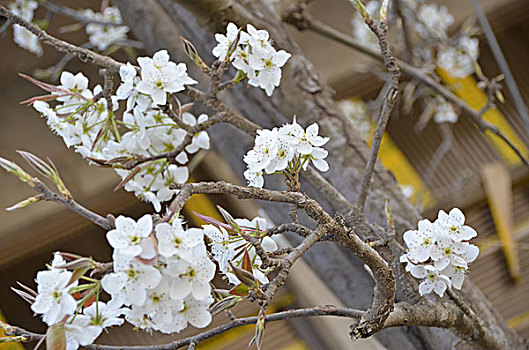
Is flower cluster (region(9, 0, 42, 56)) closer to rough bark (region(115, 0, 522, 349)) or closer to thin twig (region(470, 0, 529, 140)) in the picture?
rough bark (region(115, 0, 522, 349))

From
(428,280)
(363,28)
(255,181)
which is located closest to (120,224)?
(255,181)

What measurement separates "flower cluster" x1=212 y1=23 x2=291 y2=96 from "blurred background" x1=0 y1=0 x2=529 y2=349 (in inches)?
40.0

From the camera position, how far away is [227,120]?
0.54 meters

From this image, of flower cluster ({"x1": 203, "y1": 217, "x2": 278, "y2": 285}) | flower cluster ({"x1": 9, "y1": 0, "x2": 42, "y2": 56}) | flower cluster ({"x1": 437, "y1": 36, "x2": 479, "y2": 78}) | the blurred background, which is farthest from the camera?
the blurred background

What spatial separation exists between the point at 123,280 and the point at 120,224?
1.2 inches

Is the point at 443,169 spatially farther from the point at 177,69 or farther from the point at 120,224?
the point at 120,224

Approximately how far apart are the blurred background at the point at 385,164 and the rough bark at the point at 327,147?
0.80 meters

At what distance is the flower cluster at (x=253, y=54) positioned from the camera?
518mm

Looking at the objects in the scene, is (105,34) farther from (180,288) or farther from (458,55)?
(180,288)

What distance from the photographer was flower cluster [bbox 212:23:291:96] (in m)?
0.52

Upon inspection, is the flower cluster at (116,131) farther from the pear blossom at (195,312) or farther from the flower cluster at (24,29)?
the flower cluster at (24,29)

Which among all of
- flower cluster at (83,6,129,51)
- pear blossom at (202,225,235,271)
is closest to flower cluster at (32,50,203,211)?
pear blossom at (202,225,235,271)

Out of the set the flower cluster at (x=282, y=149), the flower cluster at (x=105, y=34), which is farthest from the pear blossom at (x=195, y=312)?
the flower cluster at (x=105, y=34)

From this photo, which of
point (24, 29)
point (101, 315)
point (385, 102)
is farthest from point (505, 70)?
point (24, 29)
